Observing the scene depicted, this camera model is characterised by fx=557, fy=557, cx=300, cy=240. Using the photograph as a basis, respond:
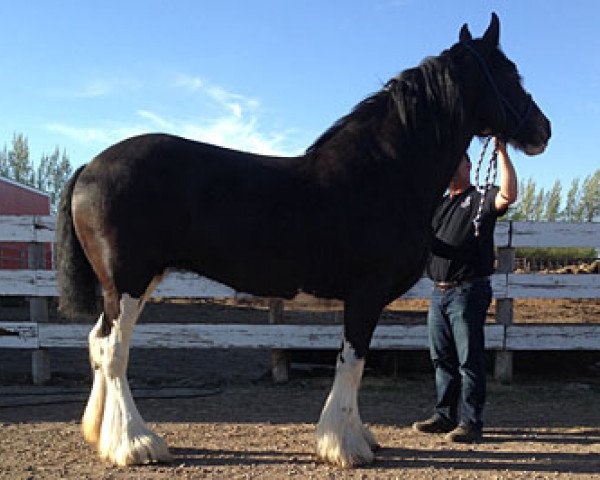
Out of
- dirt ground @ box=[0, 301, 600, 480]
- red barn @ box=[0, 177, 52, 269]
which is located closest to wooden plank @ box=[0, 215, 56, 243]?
dirt ground @ box=[0, 301, 600, 480]

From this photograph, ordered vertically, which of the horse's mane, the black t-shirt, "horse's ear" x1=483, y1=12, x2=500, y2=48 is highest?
"horse's ear" x1=483, y1=12, x2=500, y2=48

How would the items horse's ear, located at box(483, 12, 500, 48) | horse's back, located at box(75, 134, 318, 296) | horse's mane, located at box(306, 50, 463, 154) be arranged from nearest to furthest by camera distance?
horse's back, located at box(75, 134, 318, 296)
horse's mane, located at box(306, 50, 463, 154)
horse's ear, located at box(483, 12, 500, 48)

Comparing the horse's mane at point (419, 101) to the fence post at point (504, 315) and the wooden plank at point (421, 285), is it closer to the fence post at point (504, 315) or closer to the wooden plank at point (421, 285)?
the wooden plank at point (421, 285)

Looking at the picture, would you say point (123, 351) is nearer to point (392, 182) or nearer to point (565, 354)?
point (392, 182)

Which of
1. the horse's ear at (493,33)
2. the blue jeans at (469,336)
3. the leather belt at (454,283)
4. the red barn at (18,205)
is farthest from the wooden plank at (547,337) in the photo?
the red barn at (18,205)

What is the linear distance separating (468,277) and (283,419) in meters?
1.82

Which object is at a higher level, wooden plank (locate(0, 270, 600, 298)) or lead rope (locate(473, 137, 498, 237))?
lead rope (locate(473, 137, 498, 237))

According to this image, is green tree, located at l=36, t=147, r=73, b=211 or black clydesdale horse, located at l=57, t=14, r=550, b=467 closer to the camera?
black clydesdale horse, located at l=57, t=14, r=550, b=467

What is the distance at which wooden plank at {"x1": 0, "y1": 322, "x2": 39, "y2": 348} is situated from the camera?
5547mm

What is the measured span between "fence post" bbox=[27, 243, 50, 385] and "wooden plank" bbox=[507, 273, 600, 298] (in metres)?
4.70

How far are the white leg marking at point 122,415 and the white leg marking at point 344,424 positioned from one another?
942mm

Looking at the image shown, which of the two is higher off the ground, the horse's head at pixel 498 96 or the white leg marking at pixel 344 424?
the horse's head at pixel 498 96

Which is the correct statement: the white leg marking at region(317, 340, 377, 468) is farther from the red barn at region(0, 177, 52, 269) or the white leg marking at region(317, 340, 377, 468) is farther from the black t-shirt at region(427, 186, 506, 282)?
the red barn at region(0, 177, 52, 269)

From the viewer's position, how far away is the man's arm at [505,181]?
11.9ft
